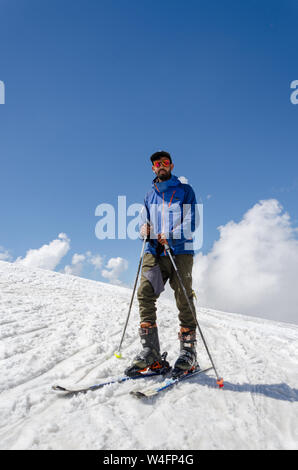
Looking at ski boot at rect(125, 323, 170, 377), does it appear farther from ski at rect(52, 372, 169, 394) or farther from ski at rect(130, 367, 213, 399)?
ski at rect(130, 367, 213, 399)

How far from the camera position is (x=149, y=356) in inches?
148

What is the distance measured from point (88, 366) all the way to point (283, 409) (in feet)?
8.93

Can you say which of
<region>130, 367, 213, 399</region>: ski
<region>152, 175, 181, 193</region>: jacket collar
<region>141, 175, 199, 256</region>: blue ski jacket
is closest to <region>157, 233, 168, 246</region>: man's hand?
<region>141, 175, 199, 256</region>: blue ski jacket

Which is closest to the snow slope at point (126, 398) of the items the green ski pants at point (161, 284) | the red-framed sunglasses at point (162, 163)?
the green ski pants at point (161, 284)

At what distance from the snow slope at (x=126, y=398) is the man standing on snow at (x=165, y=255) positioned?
0.53 meters

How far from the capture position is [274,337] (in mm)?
7305

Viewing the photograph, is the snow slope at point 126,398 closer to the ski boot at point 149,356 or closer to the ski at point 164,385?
the ski at point 164,385

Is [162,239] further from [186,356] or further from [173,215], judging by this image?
[186,356]

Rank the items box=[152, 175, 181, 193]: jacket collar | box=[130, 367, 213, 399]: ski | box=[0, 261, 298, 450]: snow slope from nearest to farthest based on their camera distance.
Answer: box=[0, 261, 298, 450]: snow slope, box=[130, 367, 213, 399]: ski, box=[152, 175, 181, 193]: jacket collar

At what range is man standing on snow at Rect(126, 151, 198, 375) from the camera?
154 inches

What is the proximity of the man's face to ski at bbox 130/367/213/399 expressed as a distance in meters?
3.16

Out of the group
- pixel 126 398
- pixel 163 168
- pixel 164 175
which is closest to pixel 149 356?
pixel 126 398

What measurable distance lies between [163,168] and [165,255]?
1.53 metres
